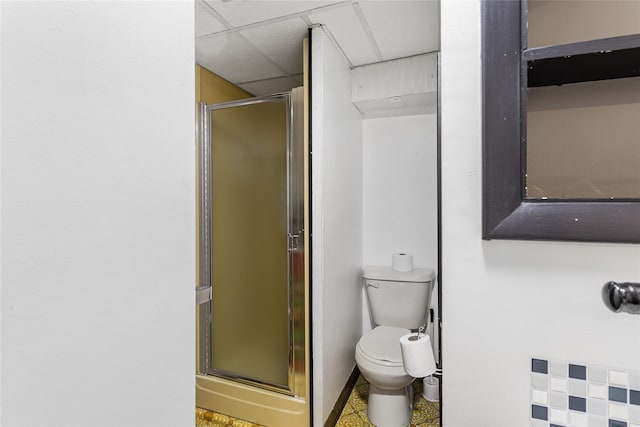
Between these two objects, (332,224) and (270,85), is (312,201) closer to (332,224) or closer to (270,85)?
(332,224)

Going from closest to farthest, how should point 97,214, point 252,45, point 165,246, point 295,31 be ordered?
1. point 97,214
2. point 165,246
3. point 295,31
4. point 252,45

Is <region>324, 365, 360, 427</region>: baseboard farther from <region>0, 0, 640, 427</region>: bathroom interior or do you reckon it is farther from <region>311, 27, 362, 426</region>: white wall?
<region>0, 0, 640, 427</region>: bathroom interior

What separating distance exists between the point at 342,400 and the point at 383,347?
18.2 inches

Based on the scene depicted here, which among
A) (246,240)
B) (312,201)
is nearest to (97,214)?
(312,201)

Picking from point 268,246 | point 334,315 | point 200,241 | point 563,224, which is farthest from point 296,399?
point 563,224

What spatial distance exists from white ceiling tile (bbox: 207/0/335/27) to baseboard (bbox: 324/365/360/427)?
204 cm

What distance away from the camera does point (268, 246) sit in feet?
6.60

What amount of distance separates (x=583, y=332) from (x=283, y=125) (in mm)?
1634

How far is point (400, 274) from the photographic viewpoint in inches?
85.7

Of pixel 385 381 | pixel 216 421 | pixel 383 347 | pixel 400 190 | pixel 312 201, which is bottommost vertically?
pixel 216 421

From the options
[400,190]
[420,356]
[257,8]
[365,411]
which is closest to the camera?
[420,356]

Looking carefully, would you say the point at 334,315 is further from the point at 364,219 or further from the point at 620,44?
the point at 620,44

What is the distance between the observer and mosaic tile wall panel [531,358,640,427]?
69 cm

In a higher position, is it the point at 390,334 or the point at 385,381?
the point at 390,334
